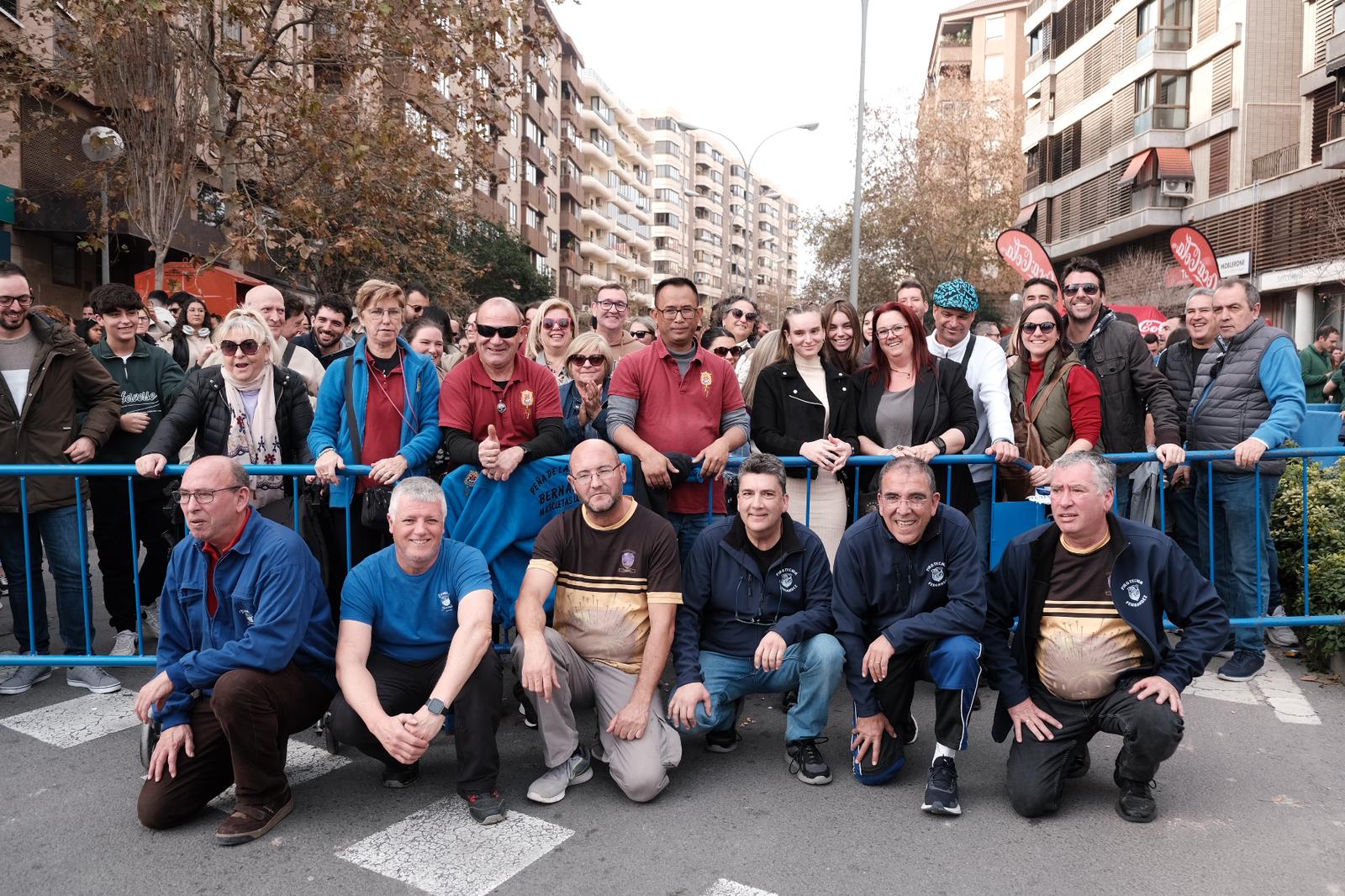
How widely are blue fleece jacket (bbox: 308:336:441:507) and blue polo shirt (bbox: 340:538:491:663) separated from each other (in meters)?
1.03

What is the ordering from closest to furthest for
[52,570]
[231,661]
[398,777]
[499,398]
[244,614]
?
[231,661]
[244,614]
[398,777]
[499,398]
[52,570]

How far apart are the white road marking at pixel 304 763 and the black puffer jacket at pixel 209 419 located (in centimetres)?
155

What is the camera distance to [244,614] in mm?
3988

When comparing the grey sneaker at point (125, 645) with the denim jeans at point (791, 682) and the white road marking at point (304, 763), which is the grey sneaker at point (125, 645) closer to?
the white road marking at point (304, 763)

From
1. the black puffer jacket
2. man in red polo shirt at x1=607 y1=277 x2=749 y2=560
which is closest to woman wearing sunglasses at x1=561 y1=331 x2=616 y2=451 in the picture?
man in red polo shirt at x1=607 y1=277 x2=749 y2=560

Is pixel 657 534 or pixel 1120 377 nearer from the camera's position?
pixel 657 534

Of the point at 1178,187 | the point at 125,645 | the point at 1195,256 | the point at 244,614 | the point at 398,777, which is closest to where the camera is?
the point at 244,614

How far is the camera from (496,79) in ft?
46.3

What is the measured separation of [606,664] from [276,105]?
1283 cm

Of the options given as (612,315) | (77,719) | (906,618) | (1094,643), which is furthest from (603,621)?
(612,315)

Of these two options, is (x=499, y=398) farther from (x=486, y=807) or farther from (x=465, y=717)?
(x=486, y=807)

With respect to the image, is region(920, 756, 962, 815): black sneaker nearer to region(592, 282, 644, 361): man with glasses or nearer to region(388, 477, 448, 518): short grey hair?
region(388, 477, 448, 518): short grey hair

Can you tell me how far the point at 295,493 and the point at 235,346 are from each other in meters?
0.85

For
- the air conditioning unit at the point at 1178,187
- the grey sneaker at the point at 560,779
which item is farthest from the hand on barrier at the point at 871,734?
the air conditioning unit at the point at 1178,187
